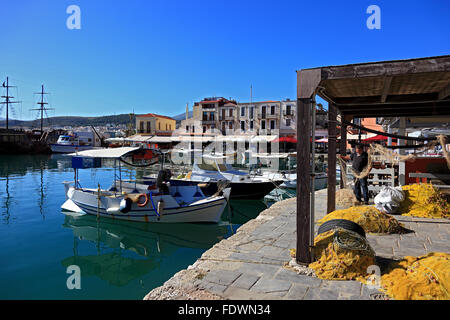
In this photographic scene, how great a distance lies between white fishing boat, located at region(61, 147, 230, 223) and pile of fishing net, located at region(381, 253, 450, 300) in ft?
25.9

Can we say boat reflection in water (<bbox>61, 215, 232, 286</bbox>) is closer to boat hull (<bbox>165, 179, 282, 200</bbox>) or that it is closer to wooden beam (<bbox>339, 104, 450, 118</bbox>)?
boat hull (<bbox>165, 179, 282, 200</bbox>)

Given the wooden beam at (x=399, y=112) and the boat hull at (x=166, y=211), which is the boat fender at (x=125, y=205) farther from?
the wooden beam at (x=399, y=112)

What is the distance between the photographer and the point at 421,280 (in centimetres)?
345

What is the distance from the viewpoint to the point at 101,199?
11742mm

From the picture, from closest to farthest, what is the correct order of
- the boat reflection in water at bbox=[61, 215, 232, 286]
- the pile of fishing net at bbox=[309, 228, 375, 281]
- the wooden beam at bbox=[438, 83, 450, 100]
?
1. the pile of fishing net at bbox=[309, 228, 375, 281]
2. the wooden beam at bbox=[438, 83, 450, 100]
3. the boat reflection in water at bbox=[61, 215, 232, 286]

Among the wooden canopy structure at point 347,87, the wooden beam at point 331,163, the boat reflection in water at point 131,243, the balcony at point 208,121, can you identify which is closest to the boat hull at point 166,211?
the boat reflection in water at point 131,243

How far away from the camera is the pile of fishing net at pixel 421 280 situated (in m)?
3.28

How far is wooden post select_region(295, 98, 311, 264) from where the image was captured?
418cm

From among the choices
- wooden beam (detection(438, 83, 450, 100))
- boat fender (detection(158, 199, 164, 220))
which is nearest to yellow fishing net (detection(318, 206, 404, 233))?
wooden beam (detection(438, 83, 450, 100))

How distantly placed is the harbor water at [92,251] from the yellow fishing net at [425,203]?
19.0 feet

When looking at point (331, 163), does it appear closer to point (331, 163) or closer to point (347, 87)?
point (331, 163)
